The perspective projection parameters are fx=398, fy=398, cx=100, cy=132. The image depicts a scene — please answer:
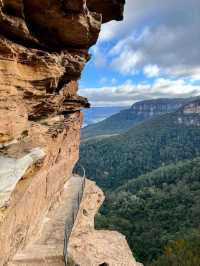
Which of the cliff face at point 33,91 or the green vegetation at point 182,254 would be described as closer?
the cliff face at point 33,91

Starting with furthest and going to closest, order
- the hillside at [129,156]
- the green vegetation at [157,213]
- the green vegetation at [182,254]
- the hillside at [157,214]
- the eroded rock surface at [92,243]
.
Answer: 1. the hillside at [129,156]
2. the hillside at [157,214]
3. the green vegetation at [157,213]
4. the green vegetation at [182,254]
5. the eroded rock surface at [92,243]

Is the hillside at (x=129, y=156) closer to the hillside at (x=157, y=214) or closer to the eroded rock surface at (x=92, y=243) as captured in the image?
the hillside at (x=157, y=214)

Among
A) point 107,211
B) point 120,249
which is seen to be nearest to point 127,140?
point 107,211

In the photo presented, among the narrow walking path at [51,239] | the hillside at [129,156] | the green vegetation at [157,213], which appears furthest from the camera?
the hillside at [129,156]

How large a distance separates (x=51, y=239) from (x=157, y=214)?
194ft

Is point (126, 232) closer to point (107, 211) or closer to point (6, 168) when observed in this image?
point (107, 211)

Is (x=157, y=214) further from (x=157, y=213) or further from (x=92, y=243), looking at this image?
(x=92, y=243)

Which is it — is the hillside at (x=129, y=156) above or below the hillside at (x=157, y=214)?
below

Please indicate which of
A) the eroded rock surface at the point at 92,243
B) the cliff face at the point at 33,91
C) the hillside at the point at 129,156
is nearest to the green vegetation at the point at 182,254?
the eroded rock surface at the point at 92,243

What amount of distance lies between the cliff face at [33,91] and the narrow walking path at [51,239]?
0.36m

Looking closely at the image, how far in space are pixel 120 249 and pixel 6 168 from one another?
43.2 ft

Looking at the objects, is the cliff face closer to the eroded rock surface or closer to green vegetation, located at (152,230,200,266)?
the eroded rock surface

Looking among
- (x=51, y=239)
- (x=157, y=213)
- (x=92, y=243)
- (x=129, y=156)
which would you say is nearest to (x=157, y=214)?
(x=157, y=213)

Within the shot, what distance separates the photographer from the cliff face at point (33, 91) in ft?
33.5
